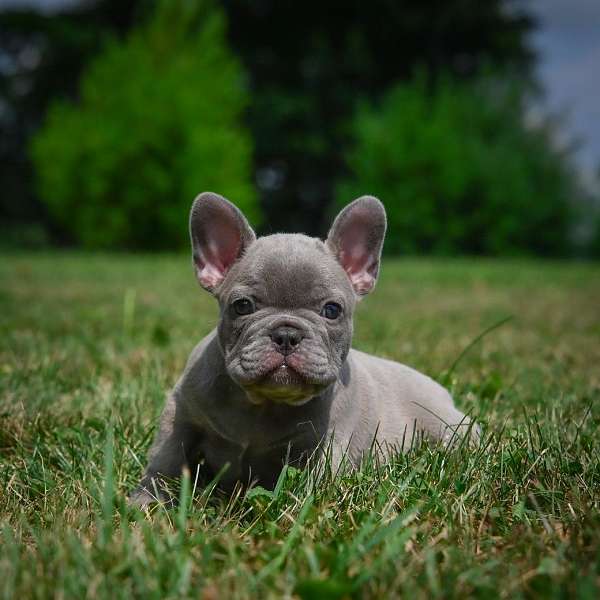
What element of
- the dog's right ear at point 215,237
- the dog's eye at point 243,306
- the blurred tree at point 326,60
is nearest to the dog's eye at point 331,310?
the dog's eye at point 243,306

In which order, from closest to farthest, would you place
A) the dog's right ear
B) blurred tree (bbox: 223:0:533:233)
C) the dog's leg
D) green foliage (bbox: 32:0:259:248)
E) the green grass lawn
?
the green grass lawn
the dog's leg
the dog's right ear
green foliage (bbox: 32:0:259:248)
blurred tree (bbox: 223:0:533:233)

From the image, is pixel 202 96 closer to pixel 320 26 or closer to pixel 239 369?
pixel 320 26

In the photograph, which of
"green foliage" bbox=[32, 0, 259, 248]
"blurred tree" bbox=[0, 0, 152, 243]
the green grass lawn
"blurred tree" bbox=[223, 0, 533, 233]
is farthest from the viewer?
"blurred tree" bbox=[0, 0, 152, 243]

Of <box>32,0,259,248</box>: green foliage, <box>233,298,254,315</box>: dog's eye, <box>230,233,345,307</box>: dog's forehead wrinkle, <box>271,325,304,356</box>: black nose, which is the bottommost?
<box>271,325,304,356</box>: black nose

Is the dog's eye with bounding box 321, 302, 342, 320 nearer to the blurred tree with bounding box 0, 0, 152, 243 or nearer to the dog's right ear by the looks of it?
the dog's right ear

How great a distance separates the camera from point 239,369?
83.9 inches

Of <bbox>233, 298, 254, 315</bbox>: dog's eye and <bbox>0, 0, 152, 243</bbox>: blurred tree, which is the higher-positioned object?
<bbox>0, 0, 152, 243</bbox>: blurred tree

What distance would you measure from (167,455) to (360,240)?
1.08 m

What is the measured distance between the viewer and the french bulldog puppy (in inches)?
85.0

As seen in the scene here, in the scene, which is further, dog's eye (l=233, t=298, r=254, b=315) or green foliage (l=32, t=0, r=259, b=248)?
green foliage (l=32, t=0, r=259, b=248)

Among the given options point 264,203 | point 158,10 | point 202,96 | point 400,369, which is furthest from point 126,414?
point 264,203

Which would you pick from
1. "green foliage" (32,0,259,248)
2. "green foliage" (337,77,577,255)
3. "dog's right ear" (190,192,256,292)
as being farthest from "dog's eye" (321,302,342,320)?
"green foliage" (337,77,577,255)

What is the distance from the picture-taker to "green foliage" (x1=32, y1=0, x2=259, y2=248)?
63.0 feet

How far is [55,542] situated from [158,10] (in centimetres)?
2257
